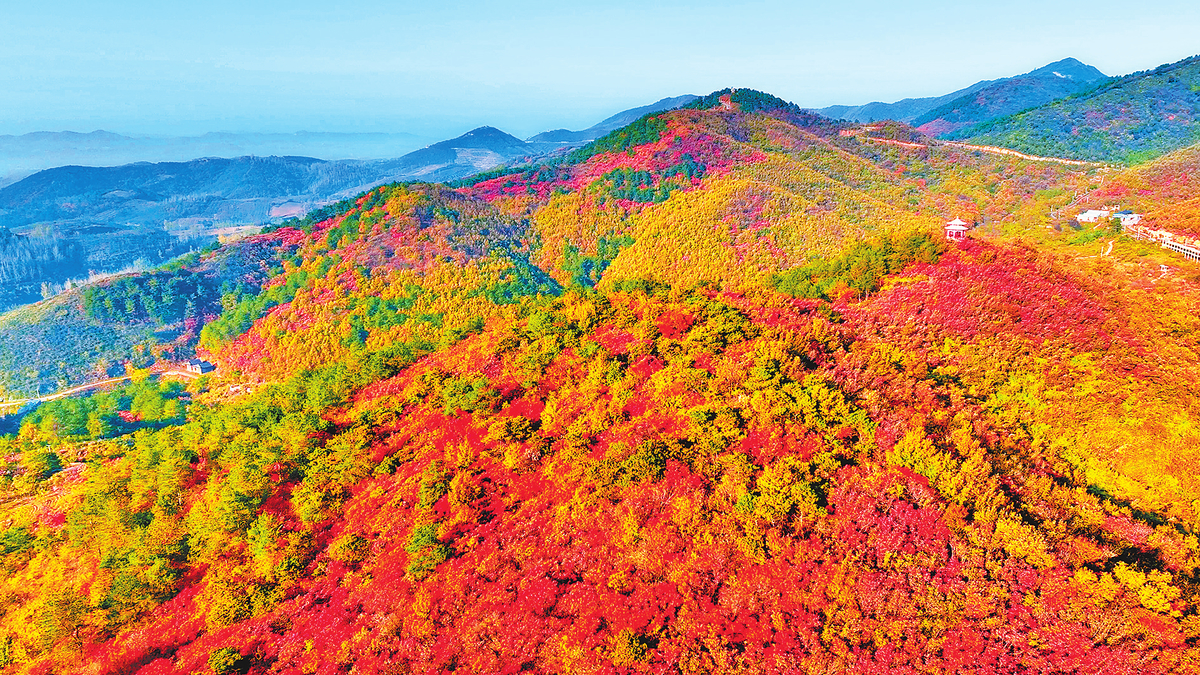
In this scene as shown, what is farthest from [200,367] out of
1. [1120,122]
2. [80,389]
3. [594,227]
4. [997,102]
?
[997,102]

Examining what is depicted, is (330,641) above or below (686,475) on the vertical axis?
below

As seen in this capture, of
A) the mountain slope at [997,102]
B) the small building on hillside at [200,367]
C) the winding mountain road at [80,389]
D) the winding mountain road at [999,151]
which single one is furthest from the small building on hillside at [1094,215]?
the mountain slope at [997,102]

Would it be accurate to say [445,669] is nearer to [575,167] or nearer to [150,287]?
[150,287]

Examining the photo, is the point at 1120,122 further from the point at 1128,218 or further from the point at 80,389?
the point at 80,389

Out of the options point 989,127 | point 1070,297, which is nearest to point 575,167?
point 1070,297

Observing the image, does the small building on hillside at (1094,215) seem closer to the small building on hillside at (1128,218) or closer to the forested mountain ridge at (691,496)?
the small building on hillside at (1128,218)

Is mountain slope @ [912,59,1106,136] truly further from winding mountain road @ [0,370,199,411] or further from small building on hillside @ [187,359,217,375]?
winding mountain road @ [0,370,199,411]
